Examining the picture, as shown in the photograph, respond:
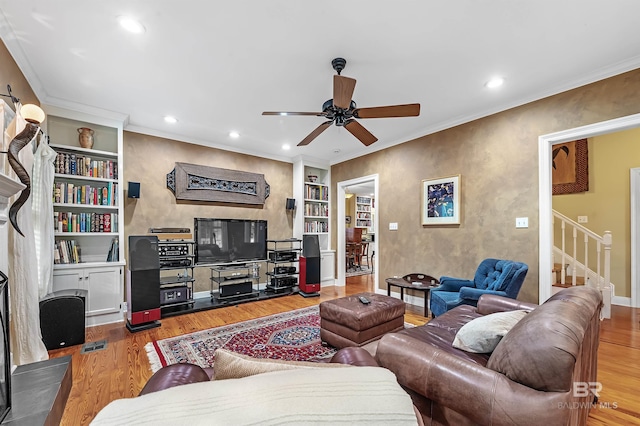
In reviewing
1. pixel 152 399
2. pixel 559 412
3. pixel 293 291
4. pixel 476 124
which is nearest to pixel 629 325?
pixel 476 124

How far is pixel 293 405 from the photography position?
21.0 inches

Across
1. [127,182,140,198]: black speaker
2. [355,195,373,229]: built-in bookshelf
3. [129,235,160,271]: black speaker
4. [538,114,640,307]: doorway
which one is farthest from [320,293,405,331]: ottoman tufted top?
[355,195,373,229]: built-in bookshelf

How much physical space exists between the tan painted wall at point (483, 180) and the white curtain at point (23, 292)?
165 inches

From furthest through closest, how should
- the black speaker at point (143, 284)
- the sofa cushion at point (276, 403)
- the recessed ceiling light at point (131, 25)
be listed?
the black speaker at point (143, 284) < the recessed ceiling light at point (131, 25) < the sofa cushion at point (276, 403)

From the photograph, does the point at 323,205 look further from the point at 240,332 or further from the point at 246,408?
the point at 246,408

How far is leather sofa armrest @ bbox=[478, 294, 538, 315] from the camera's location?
217cm

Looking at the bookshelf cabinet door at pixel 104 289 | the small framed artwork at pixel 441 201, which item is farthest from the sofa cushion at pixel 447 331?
the bookshelf cabinet door at pixel 104 289

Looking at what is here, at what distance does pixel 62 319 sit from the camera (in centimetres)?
270

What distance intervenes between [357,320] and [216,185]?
11.0ft

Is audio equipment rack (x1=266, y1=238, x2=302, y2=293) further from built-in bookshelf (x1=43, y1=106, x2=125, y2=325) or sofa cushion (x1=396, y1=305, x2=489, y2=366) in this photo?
sofa cushion (x1=396, y1=305, x2=489, y2=366)

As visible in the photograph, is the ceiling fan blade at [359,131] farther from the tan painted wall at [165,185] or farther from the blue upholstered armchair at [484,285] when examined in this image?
the tan painted wall at [165,185]

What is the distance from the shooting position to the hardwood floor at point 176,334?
180cm

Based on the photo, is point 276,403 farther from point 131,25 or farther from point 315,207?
point 315,207

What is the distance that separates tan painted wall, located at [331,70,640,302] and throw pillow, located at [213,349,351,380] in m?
3.27
